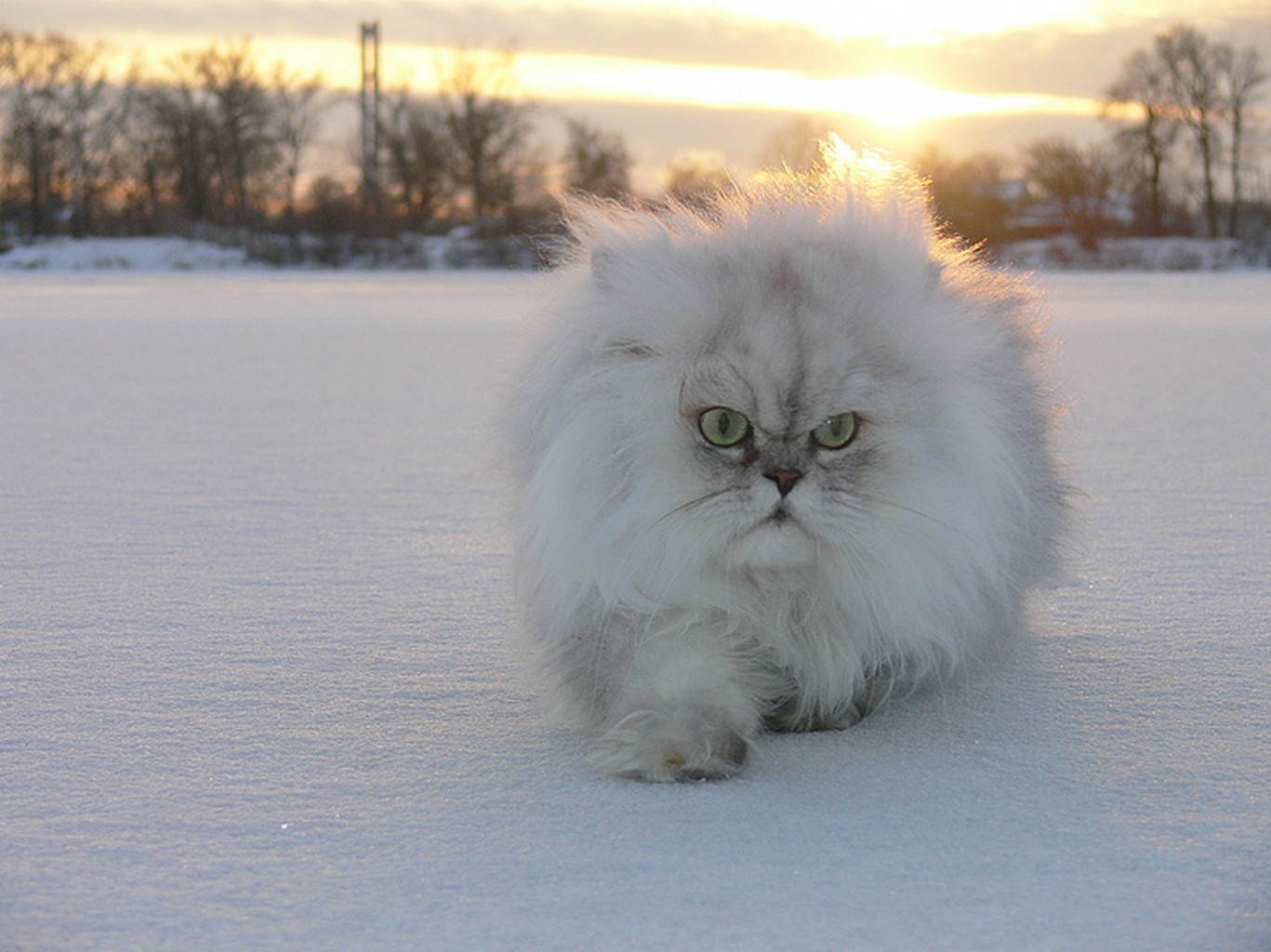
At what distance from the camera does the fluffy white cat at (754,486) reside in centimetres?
151

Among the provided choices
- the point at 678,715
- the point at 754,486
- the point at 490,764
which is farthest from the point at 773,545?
the point at 490,764

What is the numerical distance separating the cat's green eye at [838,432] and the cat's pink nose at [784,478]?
53 millimetres

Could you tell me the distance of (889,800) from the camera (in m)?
1.46

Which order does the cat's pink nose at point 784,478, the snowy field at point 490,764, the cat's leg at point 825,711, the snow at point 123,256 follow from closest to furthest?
the snowy field at point 490,764, the cat's pink nose at point 784,478, the cat's leg at point 825,711, the snow at point 123,256

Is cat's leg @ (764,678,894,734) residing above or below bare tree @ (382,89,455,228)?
below

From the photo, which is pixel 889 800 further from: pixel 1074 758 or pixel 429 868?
pixel 429 868

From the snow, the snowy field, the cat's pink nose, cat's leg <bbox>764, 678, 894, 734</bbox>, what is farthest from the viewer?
the snow

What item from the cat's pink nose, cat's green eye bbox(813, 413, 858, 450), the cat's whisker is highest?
cat's green eye bbox(813, 413, 858, 450)

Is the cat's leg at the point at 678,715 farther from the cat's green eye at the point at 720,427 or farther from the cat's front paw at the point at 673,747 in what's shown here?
the cat's green eye at the point at 720,427

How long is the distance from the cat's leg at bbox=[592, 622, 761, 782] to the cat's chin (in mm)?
113

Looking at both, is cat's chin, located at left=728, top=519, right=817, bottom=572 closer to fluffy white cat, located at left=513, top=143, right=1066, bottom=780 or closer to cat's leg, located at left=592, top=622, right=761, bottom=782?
fluffy white cat, located at left=513, top=143, right=1066, bottom=780

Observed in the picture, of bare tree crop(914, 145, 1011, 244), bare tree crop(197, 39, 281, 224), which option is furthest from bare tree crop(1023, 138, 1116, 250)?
bare tree crop(197, 39, 281, 224)

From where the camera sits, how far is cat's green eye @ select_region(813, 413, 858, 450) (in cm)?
152

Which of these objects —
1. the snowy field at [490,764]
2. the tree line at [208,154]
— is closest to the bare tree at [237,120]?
the tree line at [208,154]
